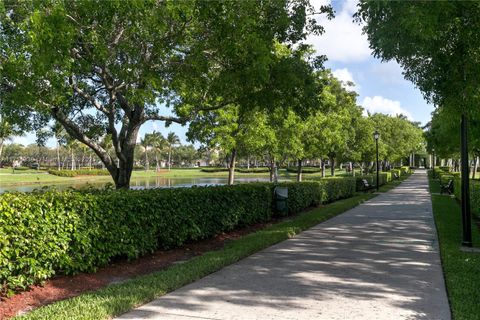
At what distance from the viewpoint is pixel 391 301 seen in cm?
527

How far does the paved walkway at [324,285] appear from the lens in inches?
191

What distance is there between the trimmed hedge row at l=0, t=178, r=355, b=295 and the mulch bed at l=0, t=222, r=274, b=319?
0.13 meters

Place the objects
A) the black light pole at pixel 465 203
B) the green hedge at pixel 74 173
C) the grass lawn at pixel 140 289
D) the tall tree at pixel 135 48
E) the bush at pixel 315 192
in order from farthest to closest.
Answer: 1. the green hedge at pixel 74 173
2. the bush at pixel 315 192
3. the black light pole at pixel 465 203
4. the tall tree at pixel 135 48
5. the grass lawn at pixel 140 289

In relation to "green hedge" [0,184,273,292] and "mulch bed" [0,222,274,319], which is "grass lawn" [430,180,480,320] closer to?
"mulch bed" [0,222,274,319]

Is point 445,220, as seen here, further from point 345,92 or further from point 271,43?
point 345,92

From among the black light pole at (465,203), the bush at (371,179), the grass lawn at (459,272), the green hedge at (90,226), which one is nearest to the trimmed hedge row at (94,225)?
the green hedge at (90,226)

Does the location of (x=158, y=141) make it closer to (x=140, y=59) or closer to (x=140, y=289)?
(x=140, y=59)

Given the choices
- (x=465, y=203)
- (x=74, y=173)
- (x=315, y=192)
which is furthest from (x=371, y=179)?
(x=74, y=173)

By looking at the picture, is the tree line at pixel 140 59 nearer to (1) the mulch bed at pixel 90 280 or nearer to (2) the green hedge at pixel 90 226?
(2) the green hedge at pixel 90 226

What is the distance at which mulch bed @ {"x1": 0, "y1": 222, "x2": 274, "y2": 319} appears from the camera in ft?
17.1

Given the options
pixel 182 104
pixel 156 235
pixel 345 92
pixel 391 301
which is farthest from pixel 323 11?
pixel 345 92

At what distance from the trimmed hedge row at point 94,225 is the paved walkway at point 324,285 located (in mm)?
1622

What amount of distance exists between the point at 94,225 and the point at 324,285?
Answer: 3.51 metres

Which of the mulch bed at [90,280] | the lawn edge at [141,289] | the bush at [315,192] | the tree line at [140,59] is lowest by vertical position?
the mulch bed at [90,280]
